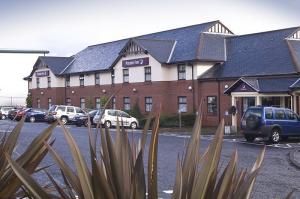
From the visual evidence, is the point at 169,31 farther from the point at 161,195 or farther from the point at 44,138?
the point at 44,138

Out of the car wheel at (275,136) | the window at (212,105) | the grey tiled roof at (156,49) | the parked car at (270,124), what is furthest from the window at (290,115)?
the grey tiled roof at (156,49)

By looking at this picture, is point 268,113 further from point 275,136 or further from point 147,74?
point 147,74

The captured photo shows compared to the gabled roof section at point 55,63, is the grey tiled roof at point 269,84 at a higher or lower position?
lower

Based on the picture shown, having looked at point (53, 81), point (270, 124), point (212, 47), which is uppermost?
point (212, 47)

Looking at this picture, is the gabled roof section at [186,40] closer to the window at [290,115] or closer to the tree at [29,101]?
the window at [290,115]

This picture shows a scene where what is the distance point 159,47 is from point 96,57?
41.5 ft

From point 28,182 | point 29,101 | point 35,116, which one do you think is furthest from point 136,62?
point 28,182

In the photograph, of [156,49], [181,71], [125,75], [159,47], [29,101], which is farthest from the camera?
[29,101]

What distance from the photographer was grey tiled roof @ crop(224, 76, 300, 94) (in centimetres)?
3247

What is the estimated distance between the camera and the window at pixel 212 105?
3900 centimetres

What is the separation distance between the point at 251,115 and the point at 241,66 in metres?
13.3

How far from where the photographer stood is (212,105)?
39.4m

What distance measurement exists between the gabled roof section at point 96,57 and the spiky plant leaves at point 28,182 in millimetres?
46284

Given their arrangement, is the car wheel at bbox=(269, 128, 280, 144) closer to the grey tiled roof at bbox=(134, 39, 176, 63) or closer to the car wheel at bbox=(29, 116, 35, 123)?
the grey tiled roof at bbox=(134, 39, 176, 63)
